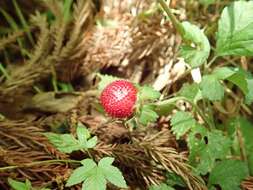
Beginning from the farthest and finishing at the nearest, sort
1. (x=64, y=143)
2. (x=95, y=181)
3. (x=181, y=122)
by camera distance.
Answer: (x=181, y=122)
(x=64, y=143)
(x=95, y=181)

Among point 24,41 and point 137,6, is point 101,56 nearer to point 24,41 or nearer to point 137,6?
point 137,6

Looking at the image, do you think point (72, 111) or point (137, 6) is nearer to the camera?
point (72, 111)

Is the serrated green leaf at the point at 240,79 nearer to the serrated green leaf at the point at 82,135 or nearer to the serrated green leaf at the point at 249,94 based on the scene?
the serrated green leaf at the point at 249,94

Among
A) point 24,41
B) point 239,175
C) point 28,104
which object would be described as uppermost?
point 24,41

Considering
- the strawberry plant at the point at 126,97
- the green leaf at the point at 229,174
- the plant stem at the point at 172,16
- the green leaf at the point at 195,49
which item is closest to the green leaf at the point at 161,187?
the strawberry plant at the point at 126,97

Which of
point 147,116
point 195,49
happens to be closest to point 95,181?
point 147,116

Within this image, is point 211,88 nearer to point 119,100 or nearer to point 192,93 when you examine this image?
point 192,93

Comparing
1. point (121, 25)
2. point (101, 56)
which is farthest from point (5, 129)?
point (121, 25)
